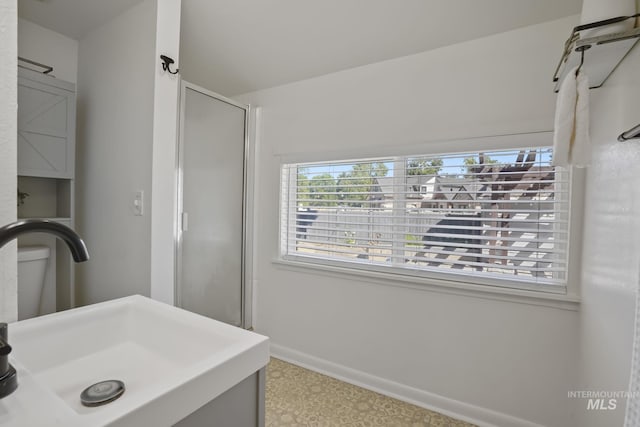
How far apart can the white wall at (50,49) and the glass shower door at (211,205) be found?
3.14ft

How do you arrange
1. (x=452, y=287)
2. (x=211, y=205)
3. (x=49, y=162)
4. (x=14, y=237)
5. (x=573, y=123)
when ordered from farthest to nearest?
(x=211, y=205), (x=49, y=162), (x=452, y=287), (x=573, y=123), (x=14, y=237)

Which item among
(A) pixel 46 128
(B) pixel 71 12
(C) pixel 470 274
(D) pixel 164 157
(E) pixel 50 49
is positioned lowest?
(C) pixel 470 274

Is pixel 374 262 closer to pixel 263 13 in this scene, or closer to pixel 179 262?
pixel 179 262

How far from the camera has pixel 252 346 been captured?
750mm

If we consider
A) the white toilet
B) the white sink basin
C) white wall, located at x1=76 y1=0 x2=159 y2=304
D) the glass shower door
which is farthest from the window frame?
the white toilet

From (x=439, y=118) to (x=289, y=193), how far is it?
4.03 feet

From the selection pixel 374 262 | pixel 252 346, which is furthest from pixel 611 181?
pixel 252 346

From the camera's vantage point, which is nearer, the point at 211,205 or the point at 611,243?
the point at 611,243

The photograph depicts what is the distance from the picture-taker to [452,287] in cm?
177

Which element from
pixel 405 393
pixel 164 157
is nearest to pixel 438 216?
pixel 405 393

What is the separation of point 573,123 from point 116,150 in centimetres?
229

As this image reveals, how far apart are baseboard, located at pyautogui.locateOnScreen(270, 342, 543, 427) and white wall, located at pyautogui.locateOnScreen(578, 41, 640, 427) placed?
42 centimetres
